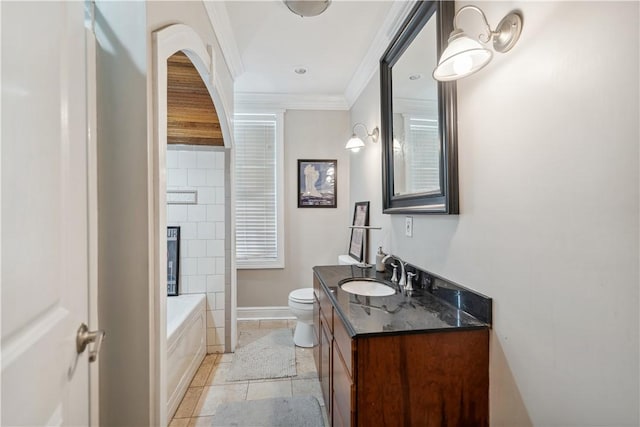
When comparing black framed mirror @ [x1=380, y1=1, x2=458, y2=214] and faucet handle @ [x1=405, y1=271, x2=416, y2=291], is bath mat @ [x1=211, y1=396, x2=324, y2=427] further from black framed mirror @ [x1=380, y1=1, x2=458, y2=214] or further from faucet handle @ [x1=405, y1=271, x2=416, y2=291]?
black framed mirror @ [x1=380, y1=1, x2=458, y2=214]

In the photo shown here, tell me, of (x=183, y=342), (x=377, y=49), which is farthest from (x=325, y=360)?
(x=377, y=49)

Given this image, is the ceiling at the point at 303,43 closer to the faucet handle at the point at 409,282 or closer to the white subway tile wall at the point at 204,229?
the white subway tile wall at the point at 204,229

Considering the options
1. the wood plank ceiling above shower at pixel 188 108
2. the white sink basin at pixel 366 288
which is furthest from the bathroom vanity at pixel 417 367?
the wood plank ceiling above shower at pixel 188 108

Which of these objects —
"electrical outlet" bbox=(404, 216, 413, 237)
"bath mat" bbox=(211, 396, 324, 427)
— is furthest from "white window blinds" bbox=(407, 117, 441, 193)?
"bath mat" bbox=(211, 396, 324, 427)

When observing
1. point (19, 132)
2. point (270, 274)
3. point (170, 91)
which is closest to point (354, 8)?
point (170, 91)

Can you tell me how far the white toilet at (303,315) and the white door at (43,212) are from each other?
5.99 ft

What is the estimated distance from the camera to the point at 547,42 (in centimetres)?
88

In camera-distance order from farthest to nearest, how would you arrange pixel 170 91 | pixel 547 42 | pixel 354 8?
pixel 170 91
pixel 354 8
pixel 547 42

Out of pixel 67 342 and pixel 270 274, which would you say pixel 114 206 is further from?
pixel 270 274

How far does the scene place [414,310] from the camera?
131cm

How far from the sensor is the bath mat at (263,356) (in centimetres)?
224

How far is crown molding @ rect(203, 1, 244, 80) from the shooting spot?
1.76 metres

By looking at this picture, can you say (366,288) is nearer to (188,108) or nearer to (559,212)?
(559,212)

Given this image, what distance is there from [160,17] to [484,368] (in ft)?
5.93
